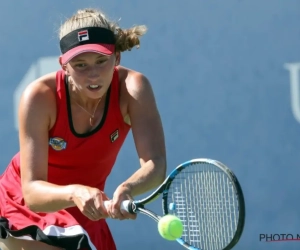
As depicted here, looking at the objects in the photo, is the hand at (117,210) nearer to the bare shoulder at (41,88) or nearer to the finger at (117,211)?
the finger at (117,211)

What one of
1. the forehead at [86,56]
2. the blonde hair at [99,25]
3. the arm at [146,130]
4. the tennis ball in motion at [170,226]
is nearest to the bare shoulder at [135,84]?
the arm at [146,130]

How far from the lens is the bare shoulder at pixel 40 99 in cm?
323

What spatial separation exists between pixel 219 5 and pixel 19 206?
2242 millimetres

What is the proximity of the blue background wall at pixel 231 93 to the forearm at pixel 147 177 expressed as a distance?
196 centimetres

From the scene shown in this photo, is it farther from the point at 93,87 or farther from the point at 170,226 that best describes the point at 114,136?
the point at 170,226

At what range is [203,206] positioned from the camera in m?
3.24

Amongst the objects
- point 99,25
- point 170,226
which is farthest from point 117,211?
point 99,25

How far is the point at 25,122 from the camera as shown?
3.23m

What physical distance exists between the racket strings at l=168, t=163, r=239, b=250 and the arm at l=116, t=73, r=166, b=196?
89mm

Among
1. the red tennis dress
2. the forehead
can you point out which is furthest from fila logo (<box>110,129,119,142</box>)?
the forehead

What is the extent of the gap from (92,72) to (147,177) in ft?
1.37

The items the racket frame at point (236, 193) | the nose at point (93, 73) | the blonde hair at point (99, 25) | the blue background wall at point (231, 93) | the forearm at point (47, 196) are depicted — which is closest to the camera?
the racket frame at point (236, 193)

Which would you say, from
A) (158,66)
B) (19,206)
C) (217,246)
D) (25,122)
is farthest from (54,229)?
(158,66)

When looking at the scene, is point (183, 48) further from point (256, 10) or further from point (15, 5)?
point (15, 5)
